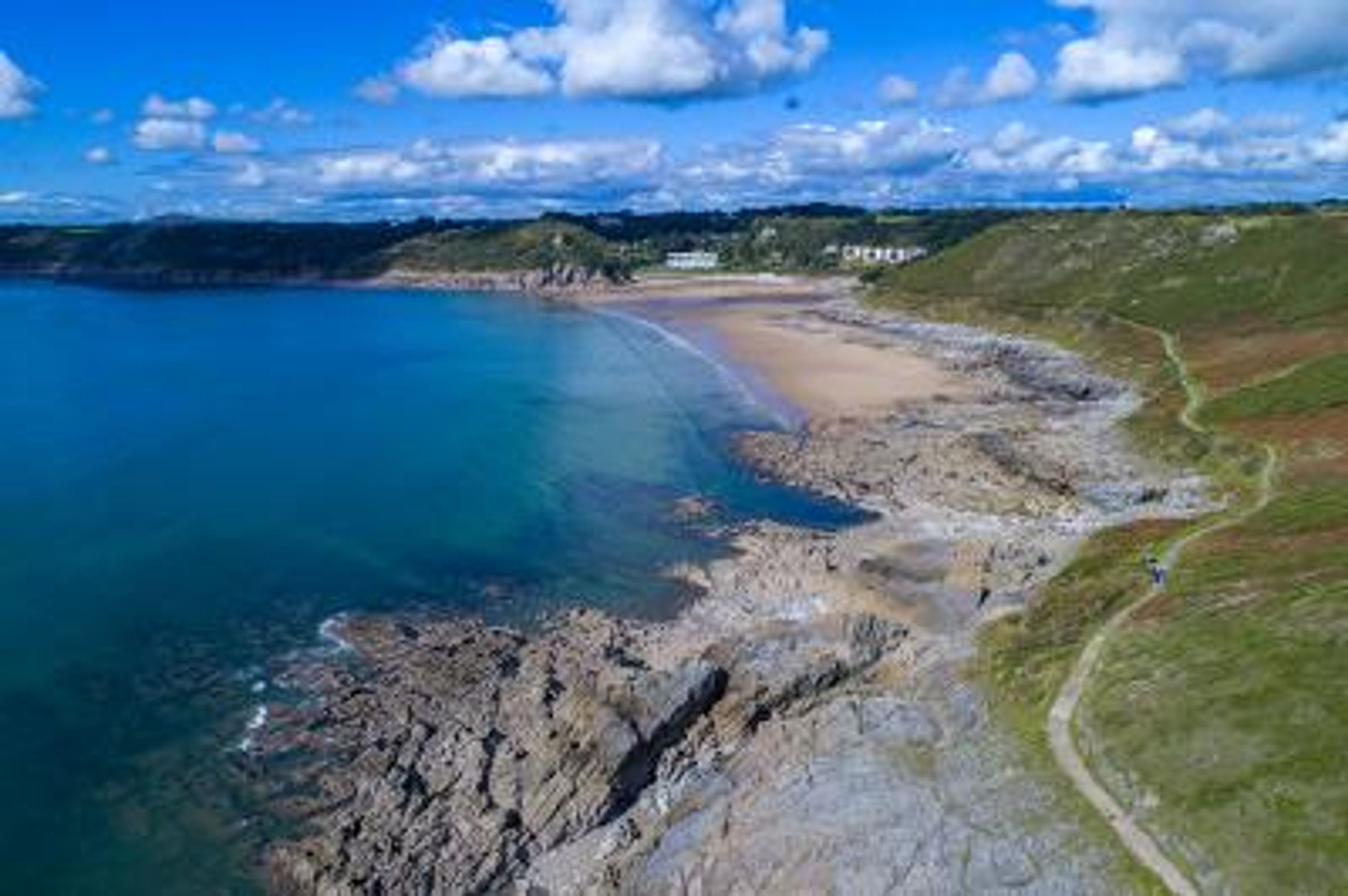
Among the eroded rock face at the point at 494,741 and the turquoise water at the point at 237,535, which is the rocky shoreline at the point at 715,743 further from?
the turquoise water at the point at 237,535

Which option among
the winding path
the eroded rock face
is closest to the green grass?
the winding path

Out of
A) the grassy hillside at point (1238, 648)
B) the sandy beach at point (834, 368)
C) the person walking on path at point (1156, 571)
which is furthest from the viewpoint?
the sandy beach at point (834, 368)

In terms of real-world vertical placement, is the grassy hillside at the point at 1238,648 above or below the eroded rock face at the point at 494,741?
above

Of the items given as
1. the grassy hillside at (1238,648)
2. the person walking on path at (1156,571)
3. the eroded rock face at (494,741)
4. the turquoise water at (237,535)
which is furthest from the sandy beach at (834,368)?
the eroded rock face at (494,741)

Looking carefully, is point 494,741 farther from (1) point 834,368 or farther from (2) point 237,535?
(1) point 834,368

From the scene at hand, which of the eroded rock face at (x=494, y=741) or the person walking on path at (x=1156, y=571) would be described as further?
the person walking on path at (x=1156, y=571)

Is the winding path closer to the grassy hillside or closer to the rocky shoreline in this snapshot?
the grassy hillside

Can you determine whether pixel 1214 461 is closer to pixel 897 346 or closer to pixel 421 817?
pixel 421 817

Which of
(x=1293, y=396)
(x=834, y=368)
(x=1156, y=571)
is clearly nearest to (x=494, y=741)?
(x=1156, y=571)
